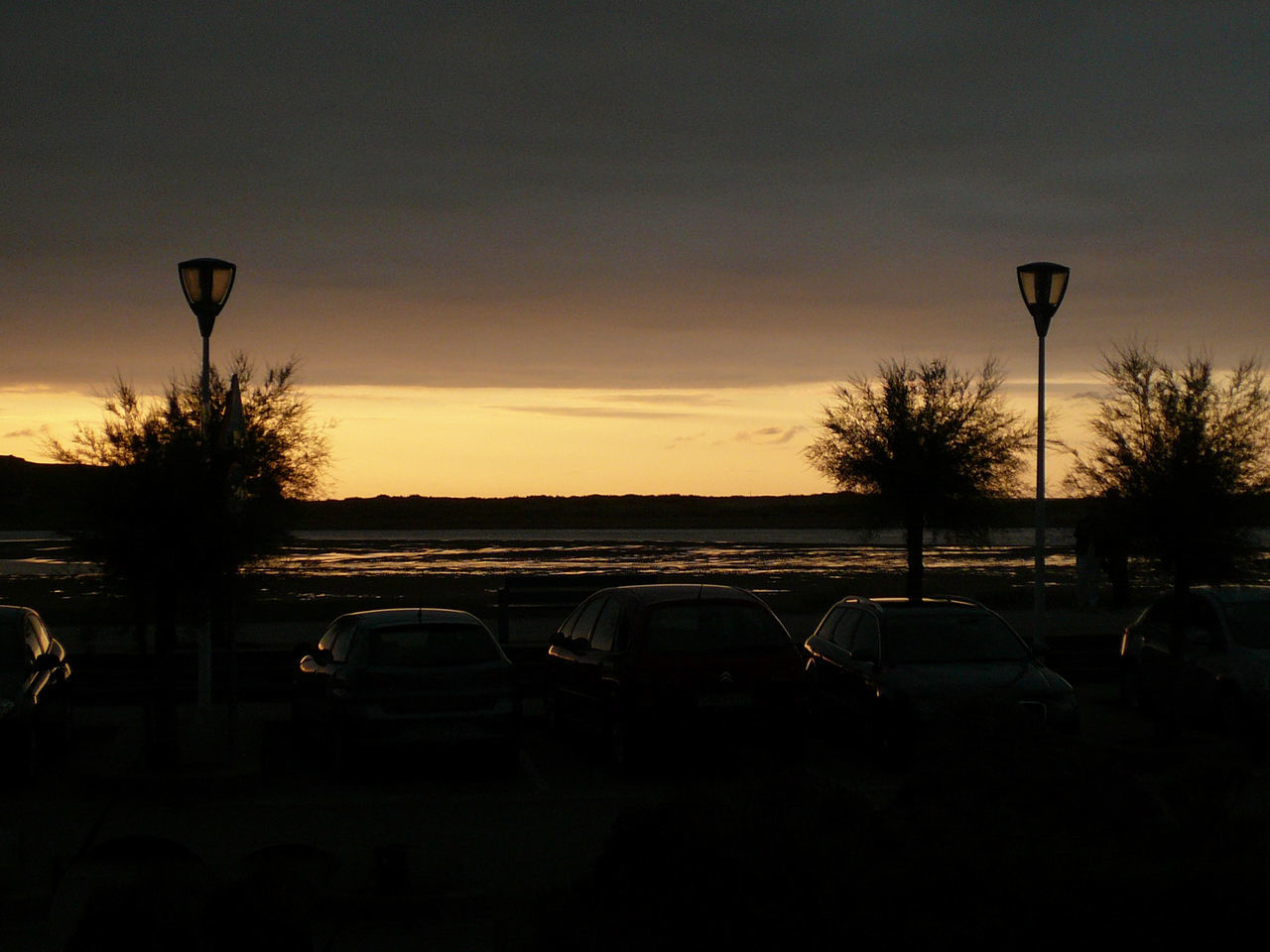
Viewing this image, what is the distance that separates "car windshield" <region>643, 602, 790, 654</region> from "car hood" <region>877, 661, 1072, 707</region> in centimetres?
133

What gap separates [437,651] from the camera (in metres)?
12.3

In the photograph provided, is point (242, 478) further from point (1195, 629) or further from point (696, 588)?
point (1195, 629)


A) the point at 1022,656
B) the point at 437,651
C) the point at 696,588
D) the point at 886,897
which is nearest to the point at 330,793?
the point at 437,651

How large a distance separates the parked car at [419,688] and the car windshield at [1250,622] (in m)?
7.84

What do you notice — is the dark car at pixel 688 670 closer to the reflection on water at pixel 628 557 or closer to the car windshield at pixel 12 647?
the car windshield at pixel 12 647

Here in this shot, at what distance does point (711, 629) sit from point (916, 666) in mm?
2258

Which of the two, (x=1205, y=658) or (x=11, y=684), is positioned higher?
(x=1205, y=658)

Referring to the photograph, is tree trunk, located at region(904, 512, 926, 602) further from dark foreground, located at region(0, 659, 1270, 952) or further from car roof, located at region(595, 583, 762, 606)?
dark foreground, located at region(0, 659, 1270, 952)

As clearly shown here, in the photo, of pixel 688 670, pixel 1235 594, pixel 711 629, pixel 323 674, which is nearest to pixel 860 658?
pixel 711 629

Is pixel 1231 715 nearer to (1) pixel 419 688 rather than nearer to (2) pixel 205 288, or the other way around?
(1) pixel 419 688

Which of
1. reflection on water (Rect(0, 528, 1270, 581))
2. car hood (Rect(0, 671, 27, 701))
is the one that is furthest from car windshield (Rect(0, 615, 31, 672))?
reflection on water (Rect(0, 528, 1270, 581))

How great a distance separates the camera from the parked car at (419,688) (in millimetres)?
11641

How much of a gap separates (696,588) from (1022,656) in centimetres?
352

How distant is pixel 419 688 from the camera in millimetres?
11773
